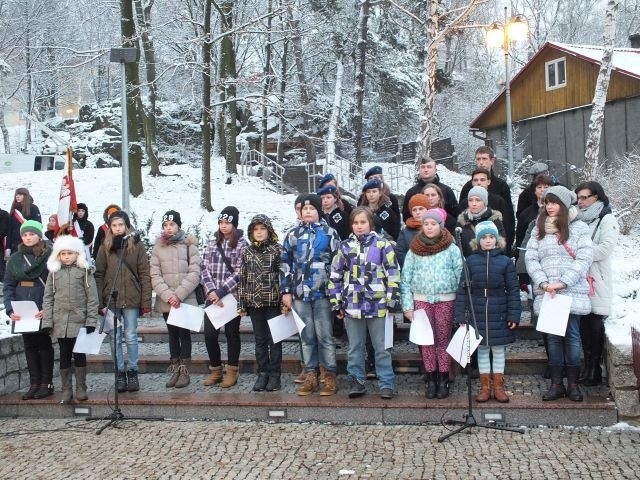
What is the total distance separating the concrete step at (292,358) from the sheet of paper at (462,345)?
1.04m

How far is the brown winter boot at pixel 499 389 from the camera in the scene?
613 cm

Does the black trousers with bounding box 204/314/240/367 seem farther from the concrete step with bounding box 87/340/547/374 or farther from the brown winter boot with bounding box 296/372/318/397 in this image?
the brown winter boot with bounding box 296/372/318/397

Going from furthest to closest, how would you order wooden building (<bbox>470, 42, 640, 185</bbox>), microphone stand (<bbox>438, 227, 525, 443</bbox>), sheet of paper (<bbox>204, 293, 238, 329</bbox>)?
wooden building (<bbox>470, 42, 640, 185</bbox>)
sheet of paper (<bbox>204, 293, 238, 329</bbox>)
microphone stand (<bbox>438, 227, 525, 443</bbox>)

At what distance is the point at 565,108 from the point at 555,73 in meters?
1.57

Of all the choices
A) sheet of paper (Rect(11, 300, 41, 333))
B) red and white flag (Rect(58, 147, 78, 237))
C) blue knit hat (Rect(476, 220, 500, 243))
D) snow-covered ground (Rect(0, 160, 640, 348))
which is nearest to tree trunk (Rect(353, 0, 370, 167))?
snow-covered ground (Rect(0, 160, 640, 348))

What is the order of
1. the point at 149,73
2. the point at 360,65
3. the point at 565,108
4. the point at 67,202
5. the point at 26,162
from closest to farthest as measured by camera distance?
the point at 67,202
the point at 149,73
the point at 360,65
the point at 565,108
the point at 26,162

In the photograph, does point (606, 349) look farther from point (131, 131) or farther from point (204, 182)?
point (131, 131)

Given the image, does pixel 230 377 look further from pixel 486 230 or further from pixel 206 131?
pixel 206 131

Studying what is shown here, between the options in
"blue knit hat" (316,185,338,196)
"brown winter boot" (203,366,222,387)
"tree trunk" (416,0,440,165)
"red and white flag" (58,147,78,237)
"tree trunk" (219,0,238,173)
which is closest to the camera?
"brown winter boot" (203,366,222,387)

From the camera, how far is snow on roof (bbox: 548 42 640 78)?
2450cm

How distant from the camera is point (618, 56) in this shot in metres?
25.8

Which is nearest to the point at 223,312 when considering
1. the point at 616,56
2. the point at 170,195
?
the point at 170,195

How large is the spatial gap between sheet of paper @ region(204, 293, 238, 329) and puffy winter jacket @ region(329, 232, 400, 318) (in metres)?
1.13

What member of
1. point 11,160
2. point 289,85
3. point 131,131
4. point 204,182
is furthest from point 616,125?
point 11,160
